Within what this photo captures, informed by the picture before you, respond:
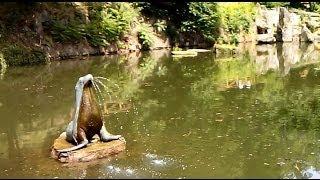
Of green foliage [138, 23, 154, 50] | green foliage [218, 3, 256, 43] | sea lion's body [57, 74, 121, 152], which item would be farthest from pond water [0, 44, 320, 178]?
green foliage [218, 3, 256, 43]

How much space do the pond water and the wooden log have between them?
136mm

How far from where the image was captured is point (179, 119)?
431 inches

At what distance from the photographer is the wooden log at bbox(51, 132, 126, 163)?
7.89 meters

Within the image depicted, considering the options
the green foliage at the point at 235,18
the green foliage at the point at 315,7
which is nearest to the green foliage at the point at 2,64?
the green foliage at the point at 235,18

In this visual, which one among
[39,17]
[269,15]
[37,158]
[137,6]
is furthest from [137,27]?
[37,158]

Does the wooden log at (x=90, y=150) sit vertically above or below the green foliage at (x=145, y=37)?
below

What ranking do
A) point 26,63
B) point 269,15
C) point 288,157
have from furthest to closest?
point 269,15 < point 26,63 < point 288,157

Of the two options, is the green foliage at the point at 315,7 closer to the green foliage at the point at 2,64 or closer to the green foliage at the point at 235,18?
the green foliage at the point at 235,18

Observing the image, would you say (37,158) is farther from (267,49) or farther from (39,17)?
(267,49)

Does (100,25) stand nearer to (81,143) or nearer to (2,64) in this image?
(2,64)

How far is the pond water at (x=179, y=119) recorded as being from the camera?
7613 millimetres

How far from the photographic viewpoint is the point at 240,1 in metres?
33.3

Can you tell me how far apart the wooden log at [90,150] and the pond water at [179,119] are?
0.14 meters

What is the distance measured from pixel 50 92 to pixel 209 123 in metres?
5.77
